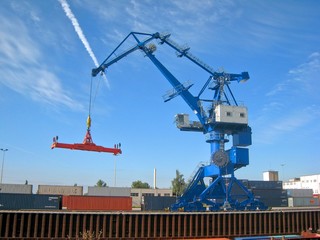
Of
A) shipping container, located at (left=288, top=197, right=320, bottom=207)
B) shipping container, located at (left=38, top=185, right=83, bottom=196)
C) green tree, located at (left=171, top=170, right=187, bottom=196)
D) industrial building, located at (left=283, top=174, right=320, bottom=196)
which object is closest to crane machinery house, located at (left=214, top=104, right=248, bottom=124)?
shipping container, located at (left=288, top=197, right=320, bottom=207)

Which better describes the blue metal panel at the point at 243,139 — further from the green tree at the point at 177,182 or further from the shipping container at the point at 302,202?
the green tree at the point at 177,182

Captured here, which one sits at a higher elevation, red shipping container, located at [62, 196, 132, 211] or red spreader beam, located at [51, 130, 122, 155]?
red spreader beam, located at [51, 130, 122, 155]

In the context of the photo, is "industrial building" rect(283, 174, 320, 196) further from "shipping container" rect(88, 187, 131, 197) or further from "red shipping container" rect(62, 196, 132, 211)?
"red shipping container" rect(62, 196, 132, 211)

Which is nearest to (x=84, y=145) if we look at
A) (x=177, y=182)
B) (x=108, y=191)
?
(x=108, y=191)

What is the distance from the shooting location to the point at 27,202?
4903 centimetres

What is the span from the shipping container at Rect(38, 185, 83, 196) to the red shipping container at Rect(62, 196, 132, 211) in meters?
18.9

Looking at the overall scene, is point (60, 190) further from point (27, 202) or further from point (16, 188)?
point (27, 202)

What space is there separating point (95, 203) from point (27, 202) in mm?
9880

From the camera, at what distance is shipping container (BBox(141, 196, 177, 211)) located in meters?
52.8

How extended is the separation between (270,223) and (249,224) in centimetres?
274

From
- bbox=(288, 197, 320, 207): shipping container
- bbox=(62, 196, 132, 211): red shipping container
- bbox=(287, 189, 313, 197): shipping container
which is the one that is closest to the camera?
bbox=(62, 196, 132, 211): red shipping container

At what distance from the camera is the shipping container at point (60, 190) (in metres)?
67.6

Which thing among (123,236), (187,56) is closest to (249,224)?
(123,236)

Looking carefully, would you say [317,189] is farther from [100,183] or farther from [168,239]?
[168,239]
